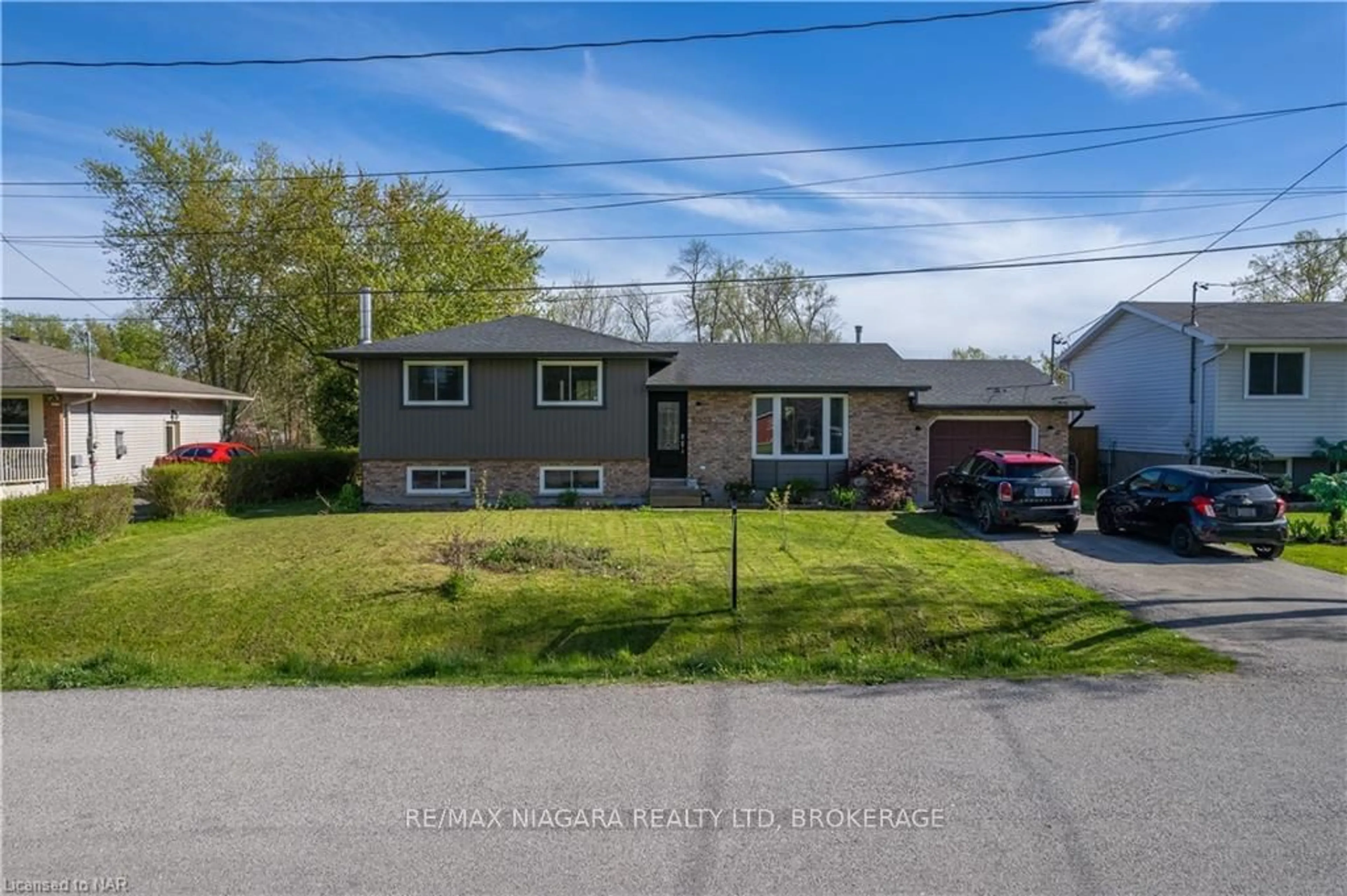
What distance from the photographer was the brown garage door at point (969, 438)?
19.5 meters

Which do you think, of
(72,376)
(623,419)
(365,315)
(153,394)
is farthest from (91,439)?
(623,419)

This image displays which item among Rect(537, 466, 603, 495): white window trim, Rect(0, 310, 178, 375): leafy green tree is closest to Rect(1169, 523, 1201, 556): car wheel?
Rect(537, 466, 603, 495): white window trim

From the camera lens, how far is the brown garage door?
19.5 meters

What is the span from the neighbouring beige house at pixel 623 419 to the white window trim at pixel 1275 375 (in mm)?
4977

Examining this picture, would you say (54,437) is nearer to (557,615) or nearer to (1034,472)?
(557,615)

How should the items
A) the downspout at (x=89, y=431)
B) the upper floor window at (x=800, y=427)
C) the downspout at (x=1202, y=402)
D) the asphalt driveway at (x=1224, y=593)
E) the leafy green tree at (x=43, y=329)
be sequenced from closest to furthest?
the asphalt driveway at (x=1224, y=593) < the upper floor window at (x=800, y=427) < the downspout at (x=1202, y=402) < the downspout at (x=89, y=431) < the leafy green tree at (x=43, y=329)

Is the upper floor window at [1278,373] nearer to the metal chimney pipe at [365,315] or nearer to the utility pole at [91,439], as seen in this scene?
the metal chimney pipe at [365,315]

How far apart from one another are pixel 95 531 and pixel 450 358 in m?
7.54

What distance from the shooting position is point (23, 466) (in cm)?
2098

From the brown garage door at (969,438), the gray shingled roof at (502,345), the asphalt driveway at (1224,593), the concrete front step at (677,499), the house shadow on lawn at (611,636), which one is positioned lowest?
the house shadow on lawn at (611,636)

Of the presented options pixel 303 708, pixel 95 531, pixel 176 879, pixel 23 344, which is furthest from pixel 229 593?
pixel 23 344

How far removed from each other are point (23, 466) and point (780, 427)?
20261 mm

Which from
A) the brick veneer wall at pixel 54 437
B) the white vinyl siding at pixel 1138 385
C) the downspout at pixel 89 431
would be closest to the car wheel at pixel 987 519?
the white vinyl siding at pixel 1138 385

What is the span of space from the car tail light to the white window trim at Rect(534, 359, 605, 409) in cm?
1175
